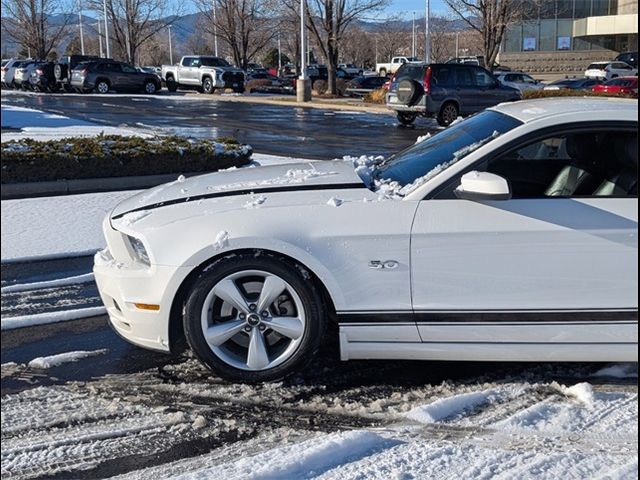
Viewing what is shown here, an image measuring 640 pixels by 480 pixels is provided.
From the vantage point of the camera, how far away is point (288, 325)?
4082 millimetres

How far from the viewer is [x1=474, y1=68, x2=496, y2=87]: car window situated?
21.9 meters

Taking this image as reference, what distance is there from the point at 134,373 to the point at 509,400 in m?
2.08

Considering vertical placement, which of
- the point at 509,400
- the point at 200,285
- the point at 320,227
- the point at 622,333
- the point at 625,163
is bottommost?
the point at 509,400

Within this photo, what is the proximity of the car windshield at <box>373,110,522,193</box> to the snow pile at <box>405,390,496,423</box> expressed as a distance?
1.17 m

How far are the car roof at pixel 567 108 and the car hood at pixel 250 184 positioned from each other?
1021mm

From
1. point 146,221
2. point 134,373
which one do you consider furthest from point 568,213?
point 134,373

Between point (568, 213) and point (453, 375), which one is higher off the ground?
point (568, 213)

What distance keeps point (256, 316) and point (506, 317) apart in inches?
51.8

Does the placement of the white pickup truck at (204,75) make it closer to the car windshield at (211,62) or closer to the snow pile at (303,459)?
the car windshield at (211,62)

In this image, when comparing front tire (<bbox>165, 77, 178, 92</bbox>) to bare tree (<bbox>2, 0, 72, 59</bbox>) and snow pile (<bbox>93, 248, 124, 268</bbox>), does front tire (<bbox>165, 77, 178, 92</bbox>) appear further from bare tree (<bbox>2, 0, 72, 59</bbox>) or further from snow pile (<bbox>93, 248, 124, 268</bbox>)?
snow pile (<bbox>93, 248, 124, 268</bbox>)

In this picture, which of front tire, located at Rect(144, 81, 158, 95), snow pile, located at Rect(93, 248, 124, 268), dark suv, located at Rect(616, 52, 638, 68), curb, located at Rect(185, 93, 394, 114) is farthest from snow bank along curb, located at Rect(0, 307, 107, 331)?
dark suv, located at Rect(616, 52, 638, 68)

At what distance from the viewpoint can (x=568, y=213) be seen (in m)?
3.97

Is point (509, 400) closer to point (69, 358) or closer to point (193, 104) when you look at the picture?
point (69, 358)

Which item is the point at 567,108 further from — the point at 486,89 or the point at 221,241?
the point at 486,89
